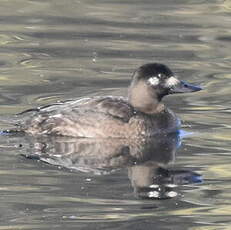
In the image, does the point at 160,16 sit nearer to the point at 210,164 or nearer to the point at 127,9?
the point at 127,9

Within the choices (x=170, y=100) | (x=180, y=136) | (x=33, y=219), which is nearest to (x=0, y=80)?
(x=170, y=100)

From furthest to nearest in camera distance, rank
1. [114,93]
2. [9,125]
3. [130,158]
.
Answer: [114,93] < [9,125] < [130,158]

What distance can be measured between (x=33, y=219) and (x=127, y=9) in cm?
1280

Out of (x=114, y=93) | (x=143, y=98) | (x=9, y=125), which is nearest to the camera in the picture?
(x=9, y=125)

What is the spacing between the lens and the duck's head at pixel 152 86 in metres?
13.3

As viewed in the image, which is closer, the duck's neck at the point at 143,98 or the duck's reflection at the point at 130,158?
the duck's reflection at the point at 130,158

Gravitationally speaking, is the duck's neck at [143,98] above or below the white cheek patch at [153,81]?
below

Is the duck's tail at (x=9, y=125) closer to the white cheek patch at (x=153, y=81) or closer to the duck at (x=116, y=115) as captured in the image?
the duck at (x=116, y=115)

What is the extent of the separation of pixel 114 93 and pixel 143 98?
A: 1.30 m

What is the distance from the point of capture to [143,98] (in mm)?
13344

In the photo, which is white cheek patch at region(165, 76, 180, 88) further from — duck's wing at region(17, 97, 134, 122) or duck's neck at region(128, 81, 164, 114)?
duck's wing at region(17, 97, 134, 122)

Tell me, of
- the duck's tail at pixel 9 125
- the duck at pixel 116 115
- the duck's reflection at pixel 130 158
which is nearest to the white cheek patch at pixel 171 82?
the duck at pixel 116 115

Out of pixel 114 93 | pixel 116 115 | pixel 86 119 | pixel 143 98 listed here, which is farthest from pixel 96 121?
pixel 114 93

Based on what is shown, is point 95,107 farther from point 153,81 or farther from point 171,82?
point 171,82
